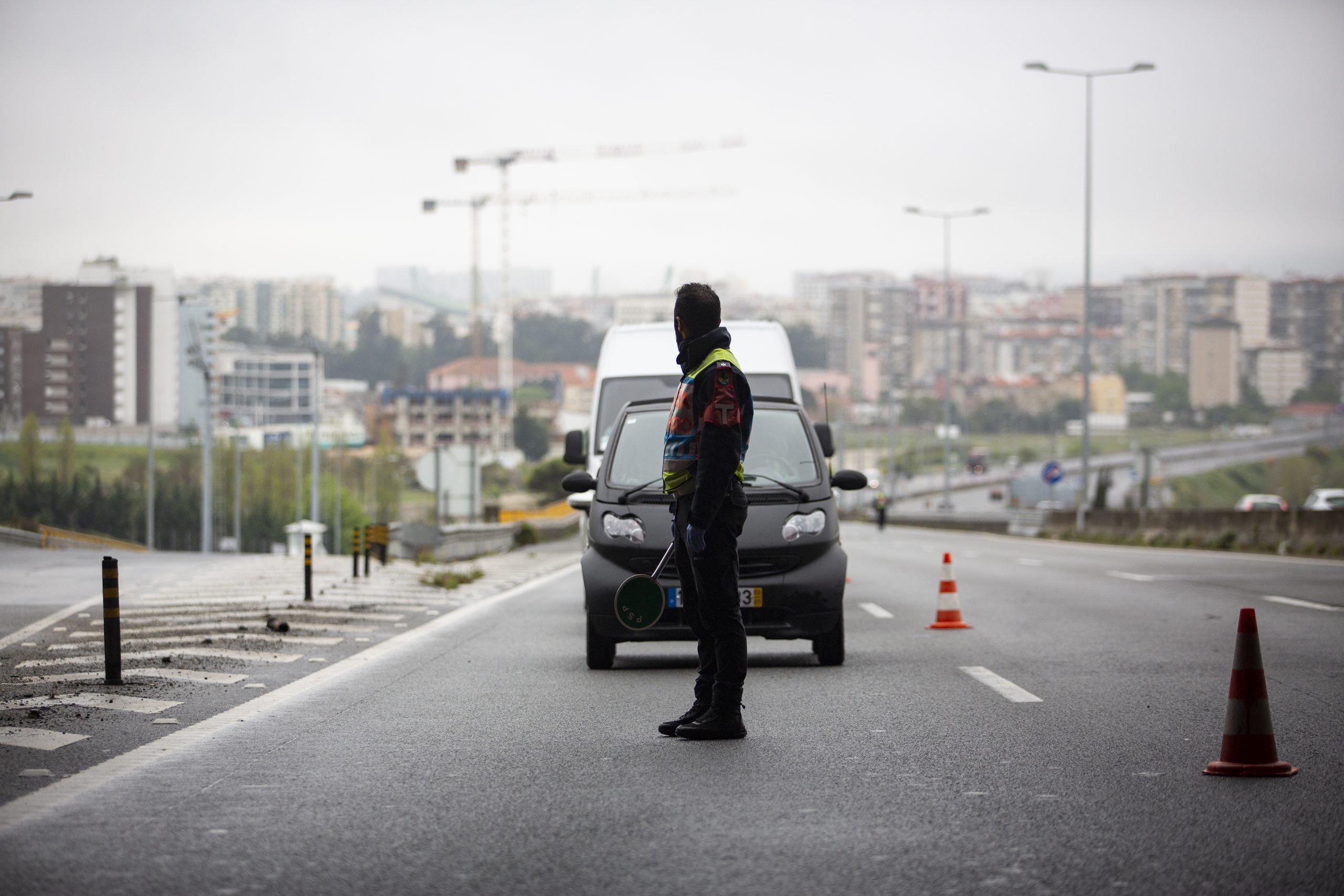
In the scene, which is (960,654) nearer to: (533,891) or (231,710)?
(231,710)

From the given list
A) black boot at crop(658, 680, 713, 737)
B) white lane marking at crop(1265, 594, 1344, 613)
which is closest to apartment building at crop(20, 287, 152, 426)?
white lane marking at crop(1265, 594, 1344, 613)

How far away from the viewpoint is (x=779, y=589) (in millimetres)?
10523

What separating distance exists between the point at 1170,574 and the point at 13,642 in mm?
Result: 14264

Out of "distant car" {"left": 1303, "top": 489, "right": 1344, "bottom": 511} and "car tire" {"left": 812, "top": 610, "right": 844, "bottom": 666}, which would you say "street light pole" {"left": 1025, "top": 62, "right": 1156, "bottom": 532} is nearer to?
"distant car" {"left": 1303, "top": 489, "right": 1344, "bottom": 511}

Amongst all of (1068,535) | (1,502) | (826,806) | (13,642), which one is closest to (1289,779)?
(826,806)

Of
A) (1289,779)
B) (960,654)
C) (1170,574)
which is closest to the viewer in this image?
(1289,779)

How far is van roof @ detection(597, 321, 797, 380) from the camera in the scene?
17.2m

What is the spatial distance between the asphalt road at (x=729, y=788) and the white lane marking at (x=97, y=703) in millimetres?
550

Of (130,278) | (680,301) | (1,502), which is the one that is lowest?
(1,502)

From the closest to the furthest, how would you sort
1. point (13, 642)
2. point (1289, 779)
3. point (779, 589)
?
1. point (1289, 779)
2. point (779, 589)
3. point (13, 642)

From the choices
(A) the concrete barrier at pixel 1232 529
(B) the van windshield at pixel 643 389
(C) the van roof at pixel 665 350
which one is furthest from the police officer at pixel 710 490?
(A) the concrete barrier at pixel 1232 529

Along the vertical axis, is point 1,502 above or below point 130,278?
below

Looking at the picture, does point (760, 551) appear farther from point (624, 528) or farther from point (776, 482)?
point (624, 528)

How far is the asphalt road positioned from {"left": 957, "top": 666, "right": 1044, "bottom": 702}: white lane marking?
0.09m
